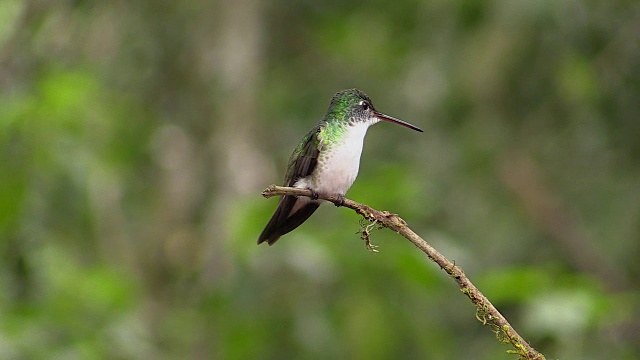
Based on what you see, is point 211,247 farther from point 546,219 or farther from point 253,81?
point 546,219

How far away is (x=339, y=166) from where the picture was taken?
345 centimetres

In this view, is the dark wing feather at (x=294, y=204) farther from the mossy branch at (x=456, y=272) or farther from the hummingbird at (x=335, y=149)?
the mossy branch at (x=456, y=272)

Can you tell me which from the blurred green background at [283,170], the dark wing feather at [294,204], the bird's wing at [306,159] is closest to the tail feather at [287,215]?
the dark wing feather at [294,204]

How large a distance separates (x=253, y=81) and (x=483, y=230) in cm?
249

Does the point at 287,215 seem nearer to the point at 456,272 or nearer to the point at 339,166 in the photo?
the point at 339,166

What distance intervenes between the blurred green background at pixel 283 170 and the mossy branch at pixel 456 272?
3.54 metres

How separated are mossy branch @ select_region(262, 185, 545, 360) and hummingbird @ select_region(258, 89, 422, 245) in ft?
1.57

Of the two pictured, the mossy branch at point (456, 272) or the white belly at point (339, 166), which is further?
the white belly at point (339, 166)

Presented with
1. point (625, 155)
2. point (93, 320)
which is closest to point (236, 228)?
point (93, 320)

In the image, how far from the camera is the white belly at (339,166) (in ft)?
11.2

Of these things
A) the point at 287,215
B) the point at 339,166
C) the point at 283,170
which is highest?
the point at 283,170

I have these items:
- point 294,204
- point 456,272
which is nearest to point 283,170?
point 294,204

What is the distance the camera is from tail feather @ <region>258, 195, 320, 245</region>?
3223 millimetres

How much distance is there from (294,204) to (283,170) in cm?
547
